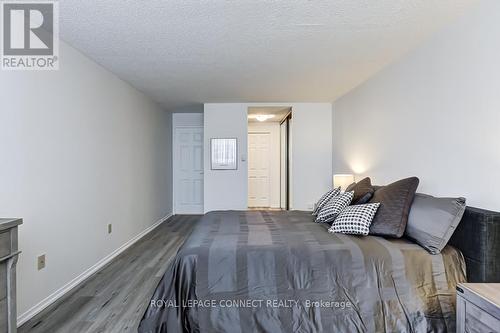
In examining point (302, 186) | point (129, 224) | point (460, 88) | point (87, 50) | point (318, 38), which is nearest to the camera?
point (460, 88)

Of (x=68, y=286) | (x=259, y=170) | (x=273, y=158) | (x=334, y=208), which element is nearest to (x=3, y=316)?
(x=68, y=286)

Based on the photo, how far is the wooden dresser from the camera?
Result: 1.54 meters

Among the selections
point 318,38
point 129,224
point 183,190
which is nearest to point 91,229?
point 129,224

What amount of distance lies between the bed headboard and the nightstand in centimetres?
27

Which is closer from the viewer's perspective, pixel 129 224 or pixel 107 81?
pixel 107 81

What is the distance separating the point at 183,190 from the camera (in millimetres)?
6508

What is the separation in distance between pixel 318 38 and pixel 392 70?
1147 millimetres

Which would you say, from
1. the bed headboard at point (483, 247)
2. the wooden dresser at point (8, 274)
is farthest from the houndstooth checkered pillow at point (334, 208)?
the wooden dresser at point (8, 274)

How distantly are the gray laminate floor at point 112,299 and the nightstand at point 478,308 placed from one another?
2.01m

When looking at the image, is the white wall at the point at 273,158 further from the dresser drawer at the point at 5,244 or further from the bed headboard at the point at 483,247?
the dresser drawer at the point at 5,244

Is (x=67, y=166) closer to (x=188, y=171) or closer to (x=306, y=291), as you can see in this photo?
(x=306, y=291)

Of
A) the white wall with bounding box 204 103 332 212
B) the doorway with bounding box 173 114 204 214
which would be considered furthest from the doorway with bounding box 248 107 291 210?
the white wall with bounding box 204 103 332 212

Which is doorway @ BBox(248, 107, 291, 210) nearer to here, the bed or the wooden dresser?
the bed

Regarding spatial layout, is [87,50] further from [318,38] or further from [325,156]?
[325,156]
